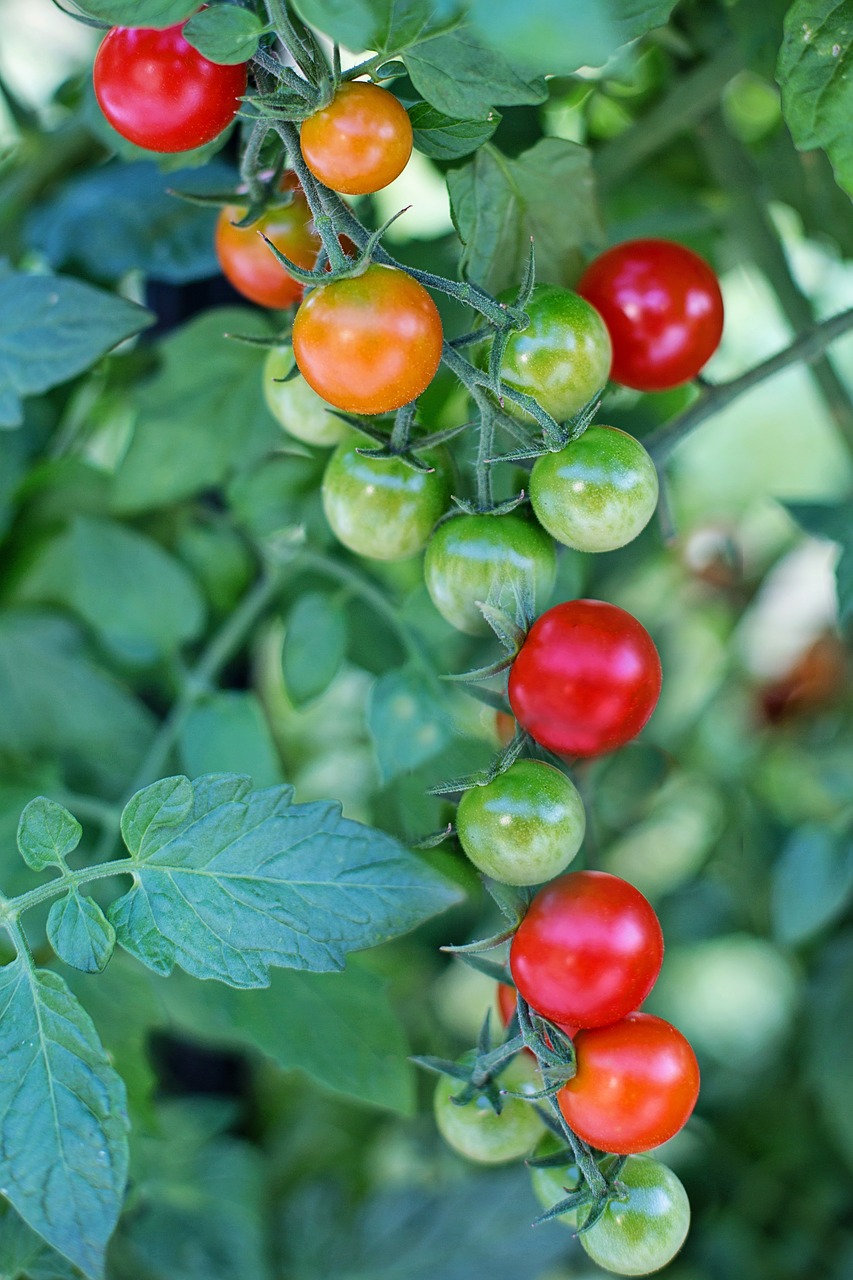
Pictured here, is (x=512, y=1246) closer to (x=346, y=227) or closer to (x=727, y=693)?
(x=727, y=693)

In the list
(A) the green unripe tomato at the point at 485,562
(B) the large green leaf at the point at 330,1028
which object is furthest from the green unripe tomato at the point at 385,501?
(B) the large green leaf at the point at 330,1028

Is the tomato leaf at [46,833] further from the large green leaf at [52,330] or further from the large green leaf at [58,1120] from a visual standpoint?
the large green leaf at [52,330]

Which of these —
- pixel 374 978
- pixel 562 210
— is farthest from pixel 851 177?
pixel 374 978

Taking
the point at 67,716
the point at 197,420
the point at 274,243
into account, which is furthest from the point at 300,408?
the point at 67,716

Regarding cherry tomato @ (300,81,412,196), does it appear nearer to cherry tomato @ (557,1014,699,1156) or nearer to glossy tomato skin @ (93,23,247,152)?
glossy tomato skin @ (93,23,247,152)

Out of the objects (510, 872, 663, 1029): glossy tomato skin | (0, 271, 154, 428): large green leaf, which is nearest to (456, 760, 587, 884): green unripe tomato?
(510, 872, 663, 1029): glossy tomato skin

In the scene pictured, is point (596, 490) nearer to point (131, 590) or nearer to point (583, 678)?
point (583, 678)
